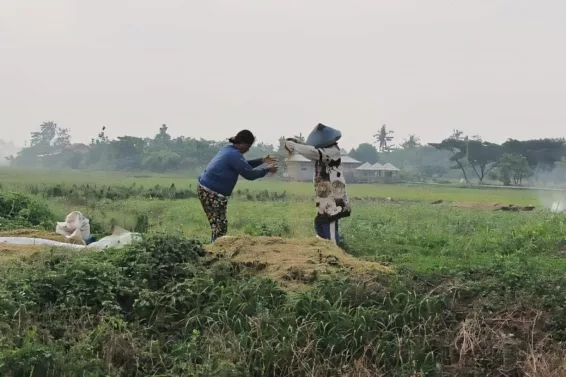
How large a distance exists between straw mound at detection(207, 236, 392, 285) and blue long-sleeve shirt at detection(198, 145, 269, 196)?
98cm

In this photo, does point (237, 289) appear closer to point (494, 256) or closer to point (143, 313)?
point (143, 313)

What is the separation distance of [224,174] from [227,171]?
51 mm

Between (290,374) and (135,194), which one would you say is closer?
(290,374)


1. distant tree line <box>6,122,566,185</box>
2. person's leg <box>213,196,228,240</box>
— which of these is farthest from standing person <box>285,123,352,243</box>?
distant tree line <box>6,122,566,185</box>

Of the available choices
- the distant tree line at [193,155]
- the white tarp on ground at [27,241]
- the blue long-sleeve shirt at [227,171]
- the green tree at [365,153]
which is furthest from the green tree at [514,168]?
the white tarp on ground at [27,241]

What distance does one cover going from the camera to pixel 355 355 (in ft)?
13.9

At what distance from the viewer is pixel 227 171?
23.9ft

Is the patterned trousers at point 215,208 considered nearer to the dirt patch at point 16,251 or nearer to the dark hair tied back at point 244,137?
the dark hair tied back at point 244,137

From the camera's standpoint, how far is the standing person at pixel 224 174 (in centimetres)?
725

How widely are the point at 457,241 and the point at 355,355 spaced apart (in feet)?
16.0

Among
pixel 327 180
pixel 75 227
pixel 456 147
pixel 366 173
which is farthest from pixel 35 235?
pixel 456 147

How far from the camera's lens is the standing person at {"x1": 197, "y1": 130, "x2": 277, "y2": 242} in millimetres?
7246

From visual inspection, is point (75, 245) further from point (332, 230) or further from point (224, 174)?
point (332, 230)

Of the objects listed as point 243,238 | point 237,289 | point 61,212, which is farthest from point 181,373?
point 61,212
